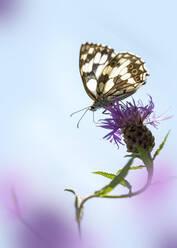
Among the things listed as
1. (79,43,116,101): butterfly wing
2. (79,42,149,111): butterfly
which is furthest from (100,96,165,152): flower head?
(79,43,116,101): butterfly wing

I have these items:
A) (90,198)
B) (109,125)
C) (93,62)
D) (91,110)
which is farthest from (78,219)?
(93,62)

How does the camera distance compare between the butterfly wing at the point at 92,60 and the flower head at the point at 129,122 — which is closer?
the flower head at the point at 129,122

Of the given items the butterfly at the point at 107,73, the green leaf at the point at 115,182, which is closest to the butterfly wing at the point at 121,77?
the butterfly at the point at 107,73

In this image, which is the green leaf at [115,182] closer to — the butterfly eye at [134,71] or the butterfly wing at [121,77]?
the butterfly wing at [121,77]

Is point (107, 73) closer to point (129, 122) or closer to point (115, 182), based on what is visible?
point (129, 122)

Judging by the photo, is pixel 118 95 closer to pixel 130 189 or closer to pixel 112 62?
pixel 112 62

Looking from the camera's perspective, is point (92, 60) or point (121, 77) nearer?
point (121, 77)

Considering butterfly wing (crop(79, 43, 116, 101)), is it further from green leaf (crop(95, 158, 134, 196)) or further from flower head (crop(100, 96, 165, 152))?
green leaf (crop(95, 158, 134, 196))

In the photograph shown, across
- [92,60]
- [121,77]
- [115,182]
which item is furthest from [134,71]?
[115,182]
